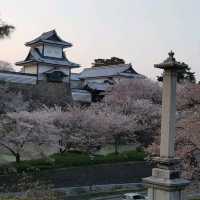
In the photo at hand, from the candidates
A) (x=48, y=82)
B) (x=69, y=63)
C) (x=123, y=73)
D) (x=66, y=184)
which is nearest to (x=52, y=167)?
(x=66, y=184)

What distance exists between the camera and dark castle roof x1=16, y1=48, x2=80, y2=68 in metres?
36.5

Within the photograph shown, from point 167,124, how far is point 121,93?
25916 millimetres

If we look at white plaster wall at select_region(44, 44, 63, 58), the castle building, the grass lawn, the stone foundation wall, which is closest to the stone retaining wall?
the grass lawn

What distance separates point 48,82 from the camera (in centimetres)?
3378

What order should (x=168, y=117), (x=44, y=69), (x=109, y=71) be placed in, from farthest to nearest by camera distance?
(x=109, y=71), (x=44, y=69), (x=168, y=117)

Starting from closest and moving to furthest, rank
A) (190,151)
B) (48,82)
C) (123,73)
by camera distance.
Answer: (190,151) < (48,82) < (123,73)

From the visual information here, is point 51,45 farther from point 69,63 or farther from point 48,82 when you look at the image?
point 48,82

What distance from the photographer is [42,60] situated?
36438 mm

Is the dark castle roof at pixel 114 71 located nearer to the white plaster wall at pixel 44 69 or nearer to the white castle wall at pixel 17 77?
the white plaster wall at pixel 44 69

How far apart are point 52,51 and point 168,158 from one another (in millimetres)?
31053

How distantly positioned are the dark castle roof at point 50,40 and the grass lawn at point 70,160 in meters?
14.6

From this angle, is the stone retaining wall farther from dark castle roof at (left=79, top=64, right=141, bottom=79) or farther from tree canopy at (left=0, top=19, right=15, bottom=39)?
dark castle roof at (left=79, top=64, right=141, bottom=79)

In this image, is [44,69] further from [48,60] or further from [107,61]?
[107,61]

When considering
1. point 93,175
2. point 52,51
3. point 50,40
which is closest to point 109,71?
point 52,51
